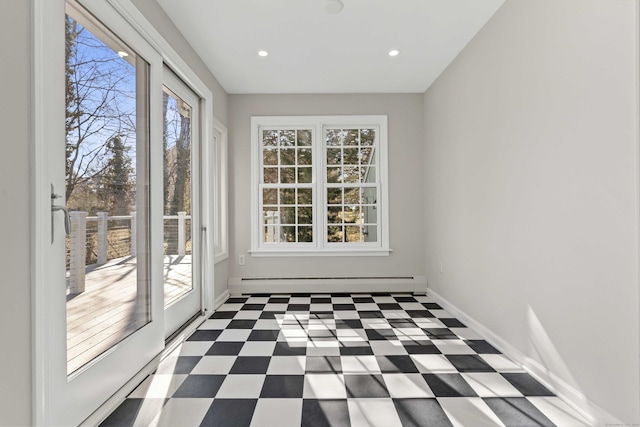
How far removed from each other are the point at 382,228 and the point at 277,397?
2.78m

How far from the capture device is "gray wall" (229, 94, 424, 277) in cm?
420

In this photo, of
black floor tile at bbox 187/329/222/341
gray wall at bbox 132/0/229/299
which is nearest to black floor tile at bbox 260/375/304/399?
black floor tile at bbox 187/329/222/341

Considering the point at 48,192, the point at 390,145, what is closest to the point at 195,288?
the point at 48,192

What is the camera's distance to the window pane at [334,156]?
14.2 feet

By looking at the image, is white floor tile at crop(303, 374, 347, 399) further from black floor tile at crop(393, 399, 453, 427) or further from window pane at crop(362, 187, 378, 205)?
window pane at crop(362, 187, 378, 205)

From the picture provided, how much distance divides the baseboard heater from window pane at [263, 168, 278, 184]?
4.21 ft

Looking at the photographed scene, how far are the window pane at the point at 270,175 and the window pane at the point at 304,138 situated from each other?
0.49 metres

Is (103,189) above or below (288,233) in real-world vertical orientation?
above

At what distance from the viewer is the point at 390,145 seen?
421 cm

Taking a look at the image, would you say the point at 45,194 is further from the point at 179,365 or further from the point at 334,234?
the point at 334,234

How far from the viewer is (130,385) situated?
193 cm

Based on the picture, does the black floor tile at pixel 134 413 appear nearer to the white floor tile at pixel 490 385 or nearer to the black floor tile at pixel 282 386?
the black floor tile at pixel 282 386

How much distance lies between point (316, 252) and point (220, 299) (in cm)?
130

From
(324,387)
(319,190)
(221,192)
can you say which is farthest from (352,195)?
(324,387)
